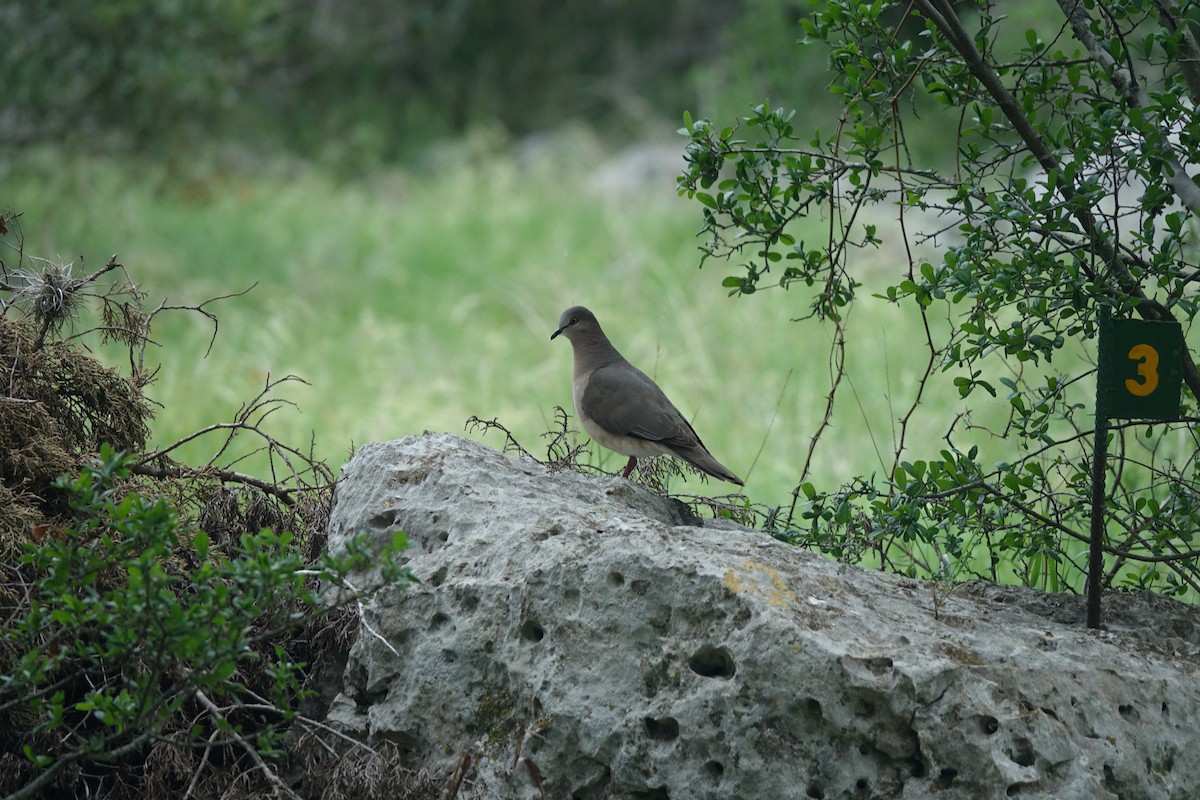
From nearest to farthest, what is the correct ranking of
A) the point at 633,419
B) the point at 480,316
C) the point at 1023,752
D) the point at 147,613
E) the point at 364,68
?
the point at 147,613
the point at 1023,752
the point at 633,419
the point at 480,316
the point at 364,68

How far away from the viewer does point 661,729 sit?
2893mm

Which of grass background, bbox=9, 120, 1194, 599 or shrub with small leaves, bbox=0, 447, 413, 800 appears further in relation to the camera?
grass background, bbox=9, 120, 1194, 599

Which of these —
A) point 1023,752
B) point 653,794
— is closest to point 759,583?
point 653,794

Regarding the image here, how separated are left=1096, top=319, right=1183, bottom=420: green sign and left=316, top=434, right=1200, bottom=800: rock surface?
61 centimetres

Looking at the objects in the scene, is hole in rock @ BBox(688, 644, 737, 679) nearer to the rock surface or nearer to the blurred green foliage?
the rock surface

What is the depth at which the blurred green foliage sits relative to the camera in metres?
10.4

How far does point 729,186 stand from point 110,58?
27.4 feet

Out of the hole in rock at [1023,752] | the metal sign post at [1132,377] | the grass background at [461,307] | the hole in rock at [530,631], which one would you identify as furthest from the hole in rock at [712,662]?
the grass background at [461,307]

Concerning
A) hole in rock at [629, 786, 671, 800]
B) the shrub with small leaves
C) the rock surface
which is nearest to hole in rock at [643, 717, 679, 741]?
the rock surface

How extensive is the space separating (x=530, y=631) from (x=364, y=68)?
17137 mm

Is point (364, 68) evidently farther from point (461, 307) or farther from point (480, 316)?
point (461, 307)

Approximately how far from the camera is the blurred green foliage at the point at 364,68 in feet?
34.1

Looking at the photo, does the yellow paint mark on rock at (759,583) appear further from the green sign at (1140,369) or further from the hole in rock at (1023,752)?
the green sign at (1140,369)

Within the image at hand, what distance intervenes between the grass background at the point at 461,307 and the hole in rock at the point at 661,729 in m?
2.18
